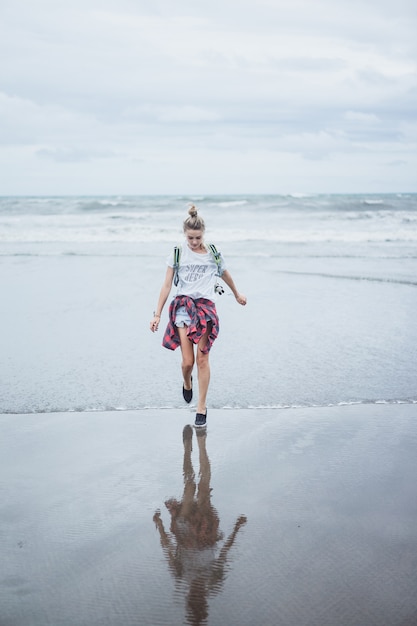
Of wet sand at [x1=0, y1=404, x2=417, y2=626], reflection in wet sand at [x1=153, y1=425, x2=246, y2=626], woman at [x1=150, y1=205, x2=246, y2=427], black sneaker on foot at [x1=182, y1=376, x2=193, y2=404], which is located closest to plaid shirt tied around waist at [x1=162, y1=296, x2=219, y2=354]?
woman at [x1=150, y1=205, x2=246, y2=427]

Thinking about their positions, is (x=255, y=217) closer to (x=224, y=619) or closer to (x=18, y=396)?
(x=18, y=396)

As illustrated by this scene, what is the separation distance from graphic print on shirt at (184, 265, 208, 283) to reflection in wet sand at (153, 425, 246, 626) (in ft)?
5.71

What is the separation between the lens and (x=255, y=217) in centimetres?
3541

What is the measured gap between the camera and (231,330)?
7.89 m

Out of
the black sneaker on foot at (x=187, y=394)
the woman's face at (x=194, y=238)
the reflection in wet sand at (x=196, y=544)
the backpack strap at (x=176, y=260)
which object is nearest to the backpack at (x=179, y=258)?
the backpack strap at (x=176, y=260)

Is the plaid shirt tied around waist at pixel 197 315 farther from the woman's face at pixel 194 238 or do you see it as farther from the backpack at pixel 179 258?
the woman's face at pixel 194 238

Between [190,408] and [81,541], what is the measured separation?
217cm

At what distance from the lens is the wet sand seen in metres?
2.70

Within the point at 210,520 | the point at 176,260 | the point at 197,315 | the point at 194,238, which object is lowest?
the point at 210,520

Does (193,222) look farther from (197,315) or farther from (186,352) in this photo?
(186,352)

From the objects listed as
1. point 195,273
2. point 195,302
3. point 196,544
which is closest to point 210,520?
point 196,544

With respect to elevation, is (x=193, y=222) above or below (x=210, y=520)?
above

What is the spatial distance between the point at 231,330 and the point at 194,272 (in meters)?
2.82

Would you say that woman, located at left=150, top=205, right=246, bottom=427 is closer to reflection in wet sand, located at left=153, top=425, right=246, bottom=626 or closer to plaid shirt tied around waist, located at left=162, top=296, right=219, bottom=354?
plaid shirt tied around waist, located at left=162, top=296, right=219, bottom=354
